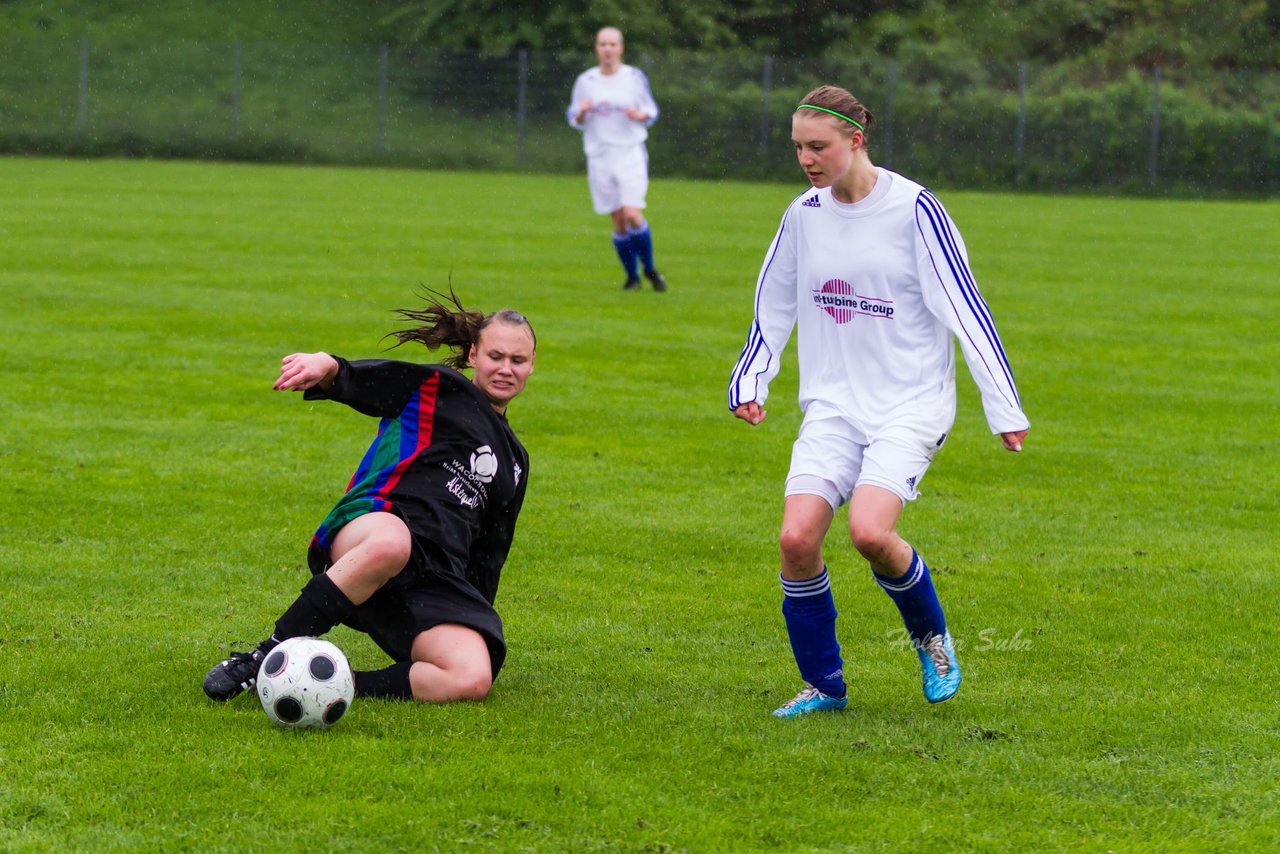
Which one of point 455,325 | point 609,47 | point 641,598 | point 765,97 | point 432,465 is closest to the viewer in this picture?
point 432,465

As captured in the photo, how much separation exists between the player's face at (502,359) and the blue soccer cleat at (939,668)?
151 cm

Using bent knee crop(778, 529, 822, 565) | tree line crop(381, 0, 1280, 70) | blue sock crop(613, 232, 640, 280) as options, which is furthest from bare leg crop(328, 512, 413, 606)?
tree line crop(381, 0, 1280, 70)

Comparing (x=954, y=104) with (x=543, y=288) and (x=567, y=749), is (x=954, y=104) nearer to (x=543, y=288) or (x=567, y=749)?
(x=543, y=288)

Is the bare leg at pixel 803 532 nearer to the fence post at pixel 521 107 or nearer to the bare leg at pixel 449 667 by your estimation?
the bare leg at pixel 449 667

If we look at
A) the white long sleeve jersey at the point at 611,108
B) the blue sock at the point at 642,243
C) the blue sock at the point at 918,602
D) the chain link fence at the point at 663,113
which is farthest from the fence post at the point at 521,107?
the blue sock at the point at 918,602

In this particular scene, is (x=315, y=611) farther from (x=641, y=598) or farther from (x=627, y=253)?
(x=627, y=253)

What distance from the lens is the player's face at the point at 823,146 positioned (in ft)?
16.7

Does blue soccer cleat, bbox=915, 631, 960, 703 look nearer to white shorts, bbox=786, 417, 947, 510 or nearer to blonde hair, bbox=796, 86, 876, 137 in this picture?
white shorts, bbox=786, 417, 947, 510

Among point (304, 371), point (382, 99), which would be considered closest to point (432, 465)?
point (304, 371)

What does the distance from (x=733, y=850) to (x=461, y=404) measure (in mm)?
1940

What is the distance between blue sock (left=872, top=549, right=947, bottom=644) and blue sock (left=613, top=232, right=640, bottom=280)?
37.4ft

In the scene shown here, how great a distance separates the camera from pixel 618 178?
17.3 metres

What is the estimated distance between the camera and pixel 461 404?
212 inches

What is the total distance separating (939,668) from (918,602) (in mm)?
208
